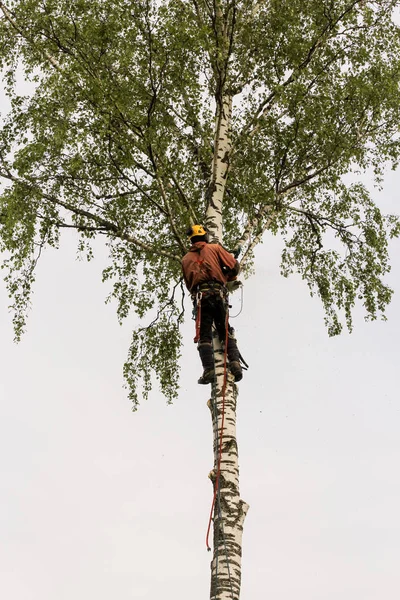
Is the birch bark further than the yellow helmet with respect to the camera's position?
No

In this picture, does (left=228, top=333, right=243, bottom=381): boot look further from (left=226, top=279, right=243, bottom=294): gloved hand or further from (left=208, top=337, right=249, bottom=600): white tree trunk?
(left=226, top=279, right=243, bottom=294): gloved hand

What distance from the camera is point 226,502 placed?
794cm

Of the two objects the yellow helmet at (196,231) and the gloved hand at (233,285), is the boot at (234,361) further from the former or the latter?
the yellow helmet at (196,231)

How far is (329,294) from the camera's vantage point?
45.4ft

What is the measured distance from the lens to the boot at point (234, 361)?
346 inches

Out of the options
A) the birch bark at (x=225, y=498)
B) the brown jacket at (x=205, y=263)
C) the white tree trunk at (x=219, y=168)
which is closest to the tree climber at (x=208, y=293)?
the brown jacket at (x=205, y=263)

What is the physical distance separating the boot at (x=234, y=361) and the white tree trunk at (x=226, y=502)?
0.30 ft

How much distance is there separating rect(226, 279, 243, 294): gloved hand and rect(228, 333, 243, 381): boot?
0.88 metres

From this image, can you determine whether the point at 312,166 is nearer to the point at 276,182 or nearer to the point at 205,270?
the point at 276,182

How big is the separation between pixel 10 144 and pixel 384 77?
6.63 m

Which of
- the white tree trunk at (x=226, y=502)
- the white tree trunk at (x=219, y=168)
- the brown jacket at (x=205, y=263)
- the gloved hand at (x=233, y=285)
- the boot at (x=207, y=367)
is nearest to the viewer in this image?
the white tree trunk at (x=226, y=502)

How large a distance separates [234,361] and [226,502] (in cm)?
176

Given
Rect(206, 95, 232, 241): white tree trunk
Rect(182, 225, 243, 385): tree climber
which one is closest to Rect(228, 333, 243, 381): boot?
Rect(182, 225, 243, 385): tree climber

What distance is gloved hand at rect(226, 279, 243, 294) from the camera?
9500 millimetres
